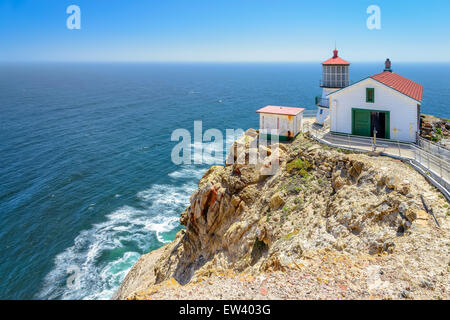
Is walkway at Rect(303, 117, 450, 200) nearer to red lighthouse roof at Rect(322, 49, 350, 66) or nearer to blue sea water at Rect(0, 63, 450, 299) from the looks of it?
red lighthouse roof at Rect(322, 49, 350, 66)

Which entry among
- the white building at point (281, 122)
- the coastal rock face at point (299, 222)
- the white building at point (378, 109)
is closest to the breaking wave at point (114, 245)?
the coastal rock face at point (299, 222)

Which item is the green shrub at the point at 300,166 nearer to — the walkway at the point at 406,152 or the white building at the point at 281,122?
the walkway at the point at 406,152

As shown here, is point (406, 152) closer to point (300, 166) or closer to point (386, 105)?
point (386, 105)

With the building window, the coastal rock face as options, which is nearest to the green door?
the building window

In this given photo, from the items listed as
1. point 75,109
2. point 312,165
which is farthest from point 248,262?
point 75,109

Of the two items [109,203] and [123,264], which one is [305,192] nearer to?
[123,264]
